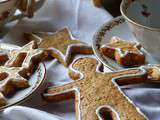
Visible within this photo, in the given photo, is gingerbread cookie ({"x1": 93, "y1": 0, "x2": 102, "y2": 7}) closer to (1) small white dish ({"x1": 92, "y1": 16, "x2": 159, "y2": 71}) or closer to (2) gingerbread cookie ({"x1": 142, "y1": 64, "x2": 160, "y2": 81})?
(1) small white dish ({"x1": 92, "y1": 16, "x2": 159, "y2": 71})

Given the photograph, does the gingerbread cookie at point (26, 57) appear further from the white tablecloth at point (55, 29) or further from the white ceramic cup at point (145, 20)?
the white ceramic cup at point (145, 20)

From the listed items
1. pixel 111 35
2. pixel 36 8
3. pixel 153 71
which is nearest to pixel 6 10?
pixel 36 8

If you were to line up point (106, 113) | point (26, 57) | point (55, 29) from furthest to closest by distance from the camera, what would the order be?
point (55, 29) → point (26, 57) → point (106, 113)

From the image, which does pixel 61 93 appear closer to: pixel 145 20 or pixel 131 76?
pixel 131 76

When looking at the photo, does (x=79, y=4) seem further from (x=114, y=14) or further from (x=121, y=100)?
(x=121, y=100)

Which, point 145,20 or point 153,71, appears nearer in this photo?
point 153,71

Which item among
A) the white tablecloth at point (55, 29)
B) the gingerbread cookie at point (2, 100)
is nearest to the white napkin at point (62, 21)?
the white tablecloth at point (55, 29)

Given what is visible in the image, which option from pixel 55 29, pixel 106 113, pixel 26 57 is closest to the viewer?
pixel 106 113
